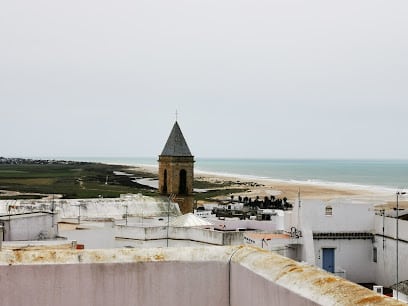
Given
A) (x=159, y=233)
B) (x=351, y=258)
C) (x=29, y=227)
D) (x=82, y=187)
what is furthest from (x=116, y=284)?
(x=82, y=187)

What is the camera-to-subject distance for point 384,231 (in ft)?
76.0

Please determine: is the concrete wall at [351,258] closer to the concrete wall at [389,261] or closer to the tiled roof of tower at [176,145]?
the concrete wall at [389,261]

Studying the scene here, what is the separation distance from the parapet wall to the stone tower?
28721mm

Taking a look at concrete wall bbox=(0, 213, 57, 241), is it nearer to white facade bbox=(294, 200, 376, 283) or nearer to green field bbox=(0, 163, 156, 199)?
white facade bbox=(294, 200, 376, 283)

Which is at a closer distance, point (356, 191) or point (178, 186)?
point (178, 186)

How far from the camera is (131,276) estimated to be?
393cm

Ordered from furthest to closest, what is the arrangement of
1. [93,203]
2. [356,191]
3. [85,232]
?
[356,191] < [93,203] < [85,232]

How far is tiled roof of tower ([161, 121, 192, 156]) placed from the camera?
108 feet

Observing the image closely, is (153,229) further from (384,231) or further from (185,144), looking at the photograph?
(185,144)

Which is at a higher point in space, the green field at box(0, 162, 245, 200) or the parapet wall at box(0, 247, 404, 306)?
the parapet wall at box(0, 247, 404, 306)

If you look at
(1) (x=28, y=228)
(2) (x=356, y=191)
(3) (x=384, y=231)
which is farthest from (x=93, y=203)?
(2) (x=356, y=191)

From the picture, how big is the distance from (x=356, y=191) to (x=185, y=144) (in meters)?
61.4

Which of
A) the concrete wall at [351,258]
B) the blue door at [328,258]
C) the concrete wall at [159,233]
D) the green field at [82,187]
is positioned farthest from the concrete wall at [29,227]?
the green field at [82,187]

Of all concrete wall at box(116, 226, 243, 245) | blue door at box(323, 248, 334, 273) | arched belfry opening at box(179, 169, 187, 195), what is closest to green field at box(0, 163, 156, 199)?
arched belfry opening at box(179, 169, 187, 195)
